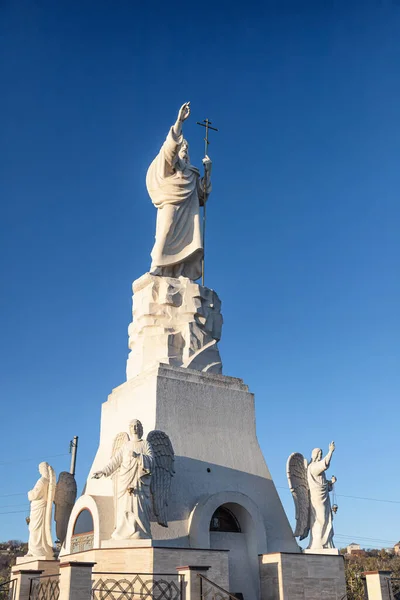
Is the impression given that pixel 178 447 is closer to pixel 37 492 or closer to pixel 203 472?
pixel 203 472

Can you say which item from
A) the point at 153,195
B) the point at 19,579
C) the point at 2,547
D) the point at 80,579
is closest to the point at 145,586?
the point at 80,579

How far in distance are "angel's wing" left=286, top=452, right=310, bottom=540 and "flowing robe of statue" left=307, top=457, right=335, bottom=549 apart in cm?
13

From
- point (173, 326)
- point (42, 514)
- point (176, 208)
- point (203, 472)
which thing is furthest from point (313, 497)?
point (176, 208)

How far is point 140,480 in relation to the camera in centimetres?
1166

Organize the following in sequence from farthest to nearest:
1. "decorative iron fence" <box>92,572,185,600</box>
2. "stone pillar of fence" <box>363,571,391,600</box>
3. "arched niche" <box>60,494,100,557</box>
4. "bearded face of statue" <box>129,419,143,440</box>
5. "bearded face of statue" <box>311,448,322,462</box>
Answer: "bearded face of statue" <box>311,448,322,462</box> < "arched niche" <box>60,494,100,557</box> < "bearded face of statue" <box>129,419,143,440</box> < "stone pillar of fence" <box>363,571,391,600</box> < "decorative iron fence" <box>92,572,185,600</box>

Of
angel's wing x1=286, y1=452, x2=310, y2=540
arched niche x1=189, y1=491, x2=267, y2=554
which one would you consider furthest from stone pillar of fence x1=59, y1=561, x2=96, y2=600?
angel's wing x1=286, y1=452, x2=310, y2=540

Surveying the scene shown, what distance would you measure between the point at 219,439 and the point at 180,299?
371 cm

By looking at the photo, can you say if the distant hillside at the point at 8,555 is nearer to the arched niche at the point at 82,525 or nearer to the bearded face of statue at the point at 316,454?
the arched niche at the point at 82,525

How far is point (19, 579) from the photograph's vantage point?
11.2 m

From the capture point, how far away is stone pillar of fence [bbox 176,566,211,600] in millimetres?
9969

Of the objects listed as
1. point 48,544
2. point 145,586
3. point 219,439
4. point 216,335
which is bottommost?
point 145,586

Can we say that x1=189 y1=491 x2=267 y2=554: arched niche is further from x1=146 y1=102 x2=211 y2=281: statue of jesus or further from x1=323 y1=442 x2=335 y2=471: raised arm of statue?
x1=146 y1=102 x2=211 y2=281: statue of jesus

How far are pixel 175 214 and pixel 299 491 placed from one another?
306 inches

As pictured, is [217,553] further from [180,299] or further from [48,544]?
[180,299]
